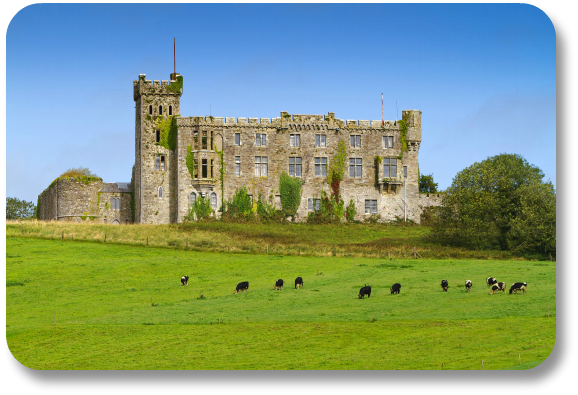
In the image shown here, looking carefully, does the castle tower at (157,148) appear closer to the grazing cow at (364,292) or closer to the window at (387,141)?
the window at (387,141)

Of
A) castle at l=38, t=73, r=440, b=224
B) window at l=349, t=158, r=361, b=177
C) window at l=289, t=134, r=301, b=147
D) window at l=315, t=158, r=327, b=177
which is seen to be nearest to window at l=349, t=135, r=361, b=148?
castle at l=38, t=73, r=440, b=224

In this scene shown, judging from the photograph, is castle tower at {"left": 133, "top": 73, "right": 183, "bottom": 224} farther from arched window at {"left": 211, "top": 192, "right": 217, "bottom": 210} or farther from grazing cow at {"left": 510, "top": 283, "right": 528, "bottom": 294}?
grazing cow at {"left": 510, "top": 283, "right": 528, "bottom": 294}

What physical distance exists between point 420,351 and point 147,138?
184 ft

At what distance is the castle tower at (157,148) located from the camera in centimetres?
7694

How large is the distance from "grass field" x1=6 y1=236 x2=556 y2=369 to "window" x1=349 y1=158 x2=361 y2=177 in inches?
1092

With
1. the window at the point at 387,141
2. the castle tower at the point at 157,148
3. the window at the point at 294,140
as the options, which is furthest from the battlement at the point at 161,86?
the window at the point at 387,141

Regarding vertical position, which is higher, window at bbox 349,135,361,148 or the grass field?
window at bbox 349,135,361,148

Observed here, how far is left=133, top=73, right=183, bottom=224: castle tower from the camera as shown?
7694cm

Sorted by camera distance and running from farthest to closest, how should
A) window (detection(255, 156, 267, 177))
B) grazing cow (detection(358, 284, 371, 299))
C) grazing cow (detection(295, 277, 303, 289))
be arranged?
window (detection(255, 156, 267, 177))
grazing cow (detection(295, 277, 303, 289))
grazing cow (detection(358, 284, 371, 299))

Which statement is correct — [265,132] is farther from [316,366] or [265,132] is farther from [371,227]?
[316,366]

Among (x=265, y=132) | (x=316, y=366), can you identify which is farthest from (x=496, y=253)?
(x=316, y=366)

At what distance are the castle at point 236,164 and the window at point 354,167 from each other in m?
0.12

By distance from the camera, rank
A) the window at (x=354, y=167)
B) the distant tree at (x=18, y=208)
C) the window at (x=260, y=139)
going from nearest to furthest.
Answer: the window at (x=260, y=139)
the window at (x=354, y=167)
the distant tree at (x=18, y=208)

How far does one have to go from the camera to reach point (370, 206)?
80.7m
